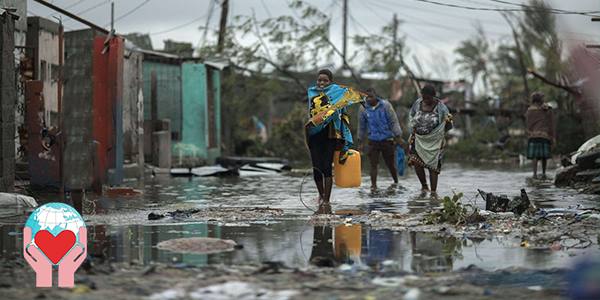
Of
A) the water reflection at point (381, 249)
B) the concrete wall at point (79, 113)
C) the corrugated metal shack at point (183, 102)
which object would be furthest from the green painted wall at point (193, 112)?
the water reflection at point (381, 249)

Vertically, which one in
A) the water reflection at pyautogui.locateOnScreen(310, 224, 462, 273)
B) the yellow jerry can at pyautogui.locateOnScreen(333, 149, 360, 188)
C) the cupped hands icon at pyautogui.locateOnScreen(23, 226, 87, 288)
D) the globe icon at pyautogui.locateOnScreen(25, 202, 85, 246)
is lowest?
the water reflection at pyautogui.locateOnScreen(310, 224, 462, 273)

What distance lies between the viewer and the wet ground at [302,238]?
768 cm

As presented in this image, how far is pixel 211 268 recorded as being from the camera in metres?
7.31

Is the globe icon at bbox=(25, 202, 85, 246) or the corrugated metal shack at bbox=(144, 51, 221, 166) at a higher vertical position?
the corrugated metal shack at bbox=(144, 51, 221, 166)

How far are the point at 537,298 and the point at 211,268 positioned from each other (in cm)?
241

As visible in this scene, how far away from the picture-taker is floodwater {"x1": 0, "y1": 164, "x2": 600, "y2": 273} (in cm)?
775

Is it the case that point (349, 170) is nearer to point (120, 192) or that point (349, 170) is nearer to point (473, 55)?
point (120, 192)

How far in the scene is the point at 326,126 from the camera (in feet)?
42.1

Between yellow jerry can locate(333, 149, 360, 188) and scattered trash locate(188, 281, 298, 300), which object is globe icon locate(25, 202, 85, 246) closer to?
scattered trash locate(188, 281, 298, 300)

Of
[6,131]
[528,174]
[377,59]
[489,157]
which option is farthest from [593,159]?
[377,59]

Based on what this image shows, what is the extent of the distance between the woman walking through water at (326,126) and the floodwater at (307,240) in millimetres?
489

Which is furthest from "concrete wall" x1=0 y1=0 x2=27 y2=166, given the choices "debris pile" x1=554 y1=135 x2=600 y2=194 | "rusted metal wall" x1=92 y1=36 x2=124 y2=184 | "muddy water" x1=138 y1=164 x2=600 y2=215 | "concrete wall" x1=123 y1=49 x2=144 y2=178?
"debris pile" x1=554 y1=135 x2=600 y2=194

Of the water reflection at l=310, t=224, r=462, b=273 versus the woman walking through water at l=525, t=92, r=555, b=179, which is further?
the woman walking through water at l=525, t=92, r=555, b=179

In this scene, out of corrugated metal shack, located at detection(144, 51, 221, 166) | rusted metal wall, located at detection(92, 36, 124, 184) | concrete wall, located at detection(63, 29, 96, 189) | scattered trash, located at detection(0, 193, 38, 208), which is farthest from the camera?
corrugated metal shack, located at detection(144, 51, 221, 166)
